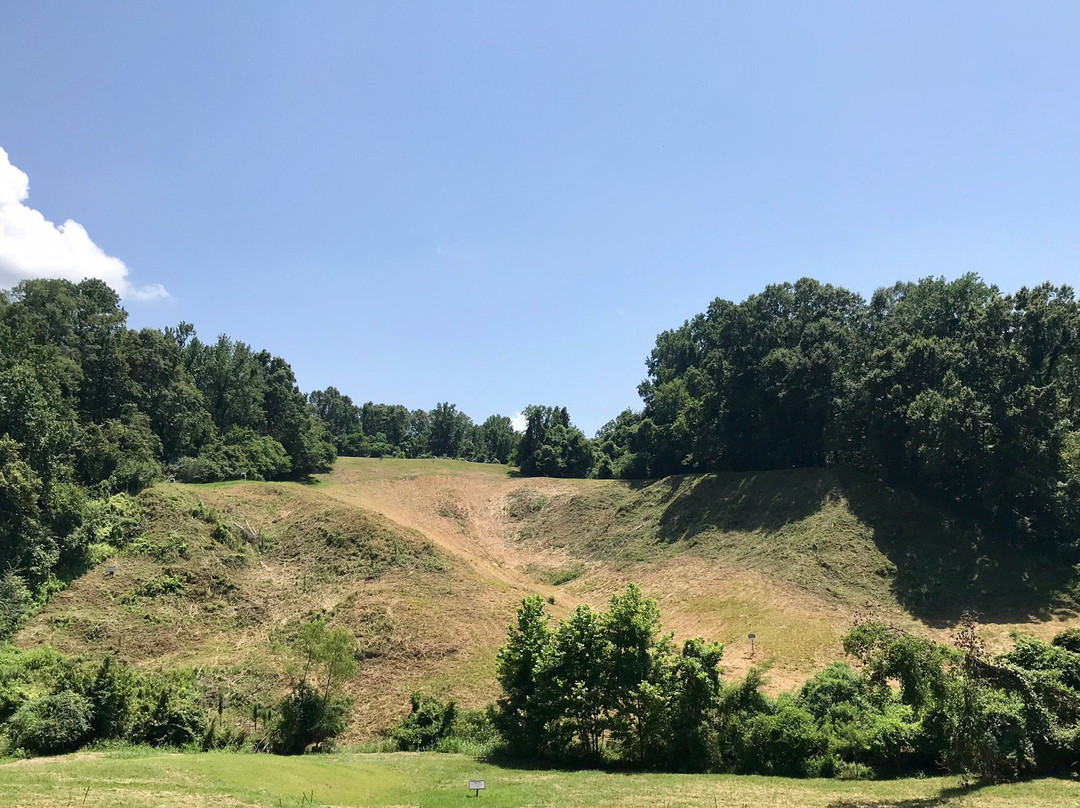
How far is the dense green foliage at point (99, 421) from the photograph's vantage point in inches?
1225

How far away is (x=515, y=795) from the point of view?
15.3 m

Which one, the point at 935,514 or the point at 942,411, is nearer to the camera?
the point at 942,411

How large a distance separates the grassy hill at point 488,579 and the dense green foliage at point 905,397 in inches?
111

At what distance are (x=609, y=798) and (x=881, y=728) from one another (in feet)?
28.0

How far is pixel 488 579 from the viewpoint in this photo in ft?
124

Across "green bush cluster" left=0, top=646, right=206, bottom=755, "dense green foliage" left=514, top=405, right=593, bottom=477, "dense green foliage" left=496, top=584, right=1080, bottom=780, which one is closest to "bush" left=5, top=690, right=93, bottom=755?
"green bush cluster" left=0, top=646, right=206, bottom=755

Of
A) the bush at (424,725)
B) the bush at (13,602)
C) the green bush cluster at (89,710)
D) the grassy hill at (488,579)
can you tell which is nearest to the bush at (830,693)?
the grassy hill at (488,579)

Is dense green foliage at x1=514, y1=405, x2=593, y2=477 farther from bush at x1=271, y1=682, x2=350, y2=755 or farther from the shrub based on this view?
the shrub

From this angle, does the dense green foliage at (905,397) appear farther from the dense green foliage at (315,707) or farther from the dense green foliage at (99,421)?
the dense green foliage at (99,421)

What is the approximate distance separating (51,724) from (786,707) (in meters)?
21.4

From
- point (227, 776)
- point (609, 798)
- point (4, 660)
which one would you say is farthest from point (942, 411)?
point (4, 660)

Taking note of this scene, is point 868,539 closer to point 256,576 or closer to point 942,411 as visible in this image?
point 942,411

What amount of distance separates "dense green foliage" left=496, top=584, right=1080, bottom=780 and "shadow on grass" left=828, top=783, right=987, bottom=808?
0.92 meters

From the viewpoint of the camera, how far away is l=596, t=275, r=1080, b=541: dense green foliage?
3684 cm
